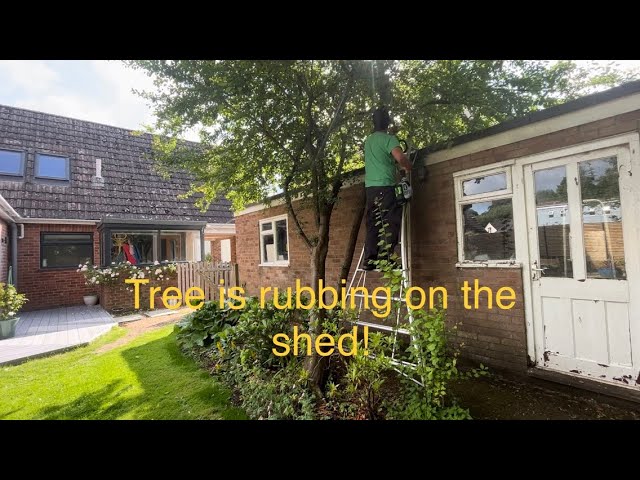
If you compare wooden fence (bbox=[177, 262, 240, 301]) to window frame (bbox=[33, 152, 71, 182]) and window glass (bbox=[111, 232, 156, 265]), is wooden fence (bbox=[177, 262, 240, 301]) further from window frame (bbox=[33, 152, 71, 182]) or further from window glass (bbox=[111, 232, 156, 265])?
window frame (bbox=[33, 152, 71, 182])

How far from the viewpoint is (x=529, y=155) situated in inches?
126

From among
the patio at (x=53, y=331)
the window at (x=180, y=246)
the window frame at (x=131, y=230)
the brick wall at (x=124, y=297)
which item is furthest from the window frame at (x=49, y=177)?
the patio at (x=53, y=331)

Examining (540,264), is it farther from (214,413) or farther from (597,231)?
(214,413)

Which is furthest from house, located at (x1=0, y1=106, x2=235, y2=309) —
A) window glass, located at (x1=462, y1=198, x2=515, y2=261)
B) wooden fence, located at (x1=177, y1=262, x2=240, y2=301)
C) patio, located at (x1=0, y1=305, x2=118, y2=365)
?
window glass, located at (x1=462, y1=198, x2=515, y2=261)

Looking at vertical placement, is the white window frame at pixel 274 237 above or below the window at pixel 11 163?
below

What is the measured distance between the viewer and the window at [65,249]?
9.39m

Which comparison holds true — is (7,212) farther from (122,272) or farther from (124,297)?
(124,297)

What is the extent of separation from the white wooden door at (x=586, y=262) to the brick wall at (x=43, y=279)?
11.6 meters

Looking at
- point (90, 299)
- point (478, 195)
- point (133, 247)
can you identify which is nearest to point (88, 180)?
point (133, 247)

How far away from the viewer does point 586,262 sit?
2.88 meters

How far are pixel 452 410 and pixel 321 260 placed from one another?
1967 millimetres

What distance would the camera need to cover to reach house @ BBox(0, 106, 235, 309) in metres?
9.11

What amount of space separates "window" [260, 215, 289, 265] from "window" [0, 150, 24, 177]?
7998 millimetres

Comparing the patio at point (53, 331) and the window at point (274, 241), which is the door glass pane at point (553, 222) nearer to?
the window at point (274, 241)
